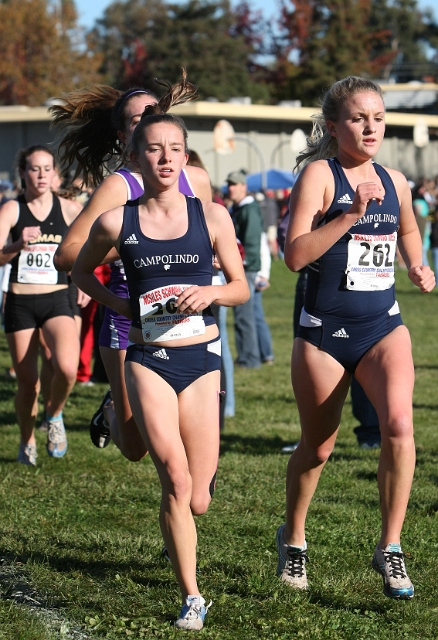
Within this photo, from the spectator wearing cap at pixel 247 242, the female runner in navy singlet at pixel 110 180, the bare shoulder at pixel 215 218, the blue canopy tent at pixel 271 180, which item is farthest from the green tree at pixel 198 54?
the bare shoulder at pixel 215 218

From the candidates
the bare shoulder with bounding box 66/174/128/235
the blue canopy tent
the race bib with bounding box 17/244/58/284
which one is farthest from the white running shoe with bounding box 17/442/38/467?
the blue canopy tent

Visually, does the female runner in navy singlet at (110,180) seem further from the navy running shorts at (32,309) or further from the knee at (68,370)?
the navy running shorts at (32,309)

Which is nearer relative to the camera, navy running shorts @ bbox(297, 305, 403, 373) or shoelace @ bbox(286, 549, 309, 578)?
navy running shorts @ bbox(297, 305, 403, 373)

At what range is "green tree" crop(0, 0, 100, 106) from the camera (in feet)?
166

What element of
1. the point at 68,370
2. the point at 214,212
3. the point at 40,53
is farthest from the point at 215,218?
the point at 40,53

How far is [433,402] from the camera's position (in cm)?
1045

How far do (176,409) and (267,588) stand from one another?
1049 mm

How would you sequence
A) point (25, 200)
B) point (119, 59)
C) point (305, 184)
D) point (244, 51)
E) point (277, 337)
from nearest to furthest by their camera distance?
1. point (305, 184)
2. point (25, 200)
3. point (277, 337)
4. point (244, 51)
5. point (119, 59)

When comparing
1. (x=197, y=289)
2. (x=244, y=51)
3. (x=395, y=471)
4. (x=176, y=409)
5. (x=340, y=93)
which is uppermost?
(x=244, y=51)

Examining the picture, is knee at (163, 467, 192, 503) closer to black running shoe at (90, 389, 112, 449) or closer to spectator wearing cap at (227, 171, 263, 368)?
black running shoe at (90, 389, 112, 449)

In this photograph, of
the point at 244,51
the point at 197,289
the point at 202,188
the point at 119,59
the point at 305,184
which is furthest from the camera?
the point at 119,59


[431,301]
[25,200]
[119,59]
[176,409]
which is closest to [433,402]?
[25,200]

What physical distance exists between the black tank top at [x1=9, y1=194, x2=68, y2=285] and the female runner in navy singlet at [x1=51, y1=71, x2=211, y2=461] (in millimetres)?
1503

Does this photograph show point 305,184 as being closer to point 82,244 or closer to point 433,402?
point 82,244
